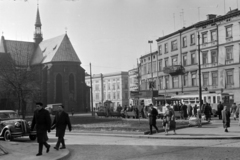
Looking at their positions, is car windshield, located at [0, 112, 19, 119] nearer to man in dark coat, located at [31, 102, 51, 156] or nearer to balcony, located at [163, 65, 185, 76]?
man in dark coat, located at [31, 102, 51, 156]

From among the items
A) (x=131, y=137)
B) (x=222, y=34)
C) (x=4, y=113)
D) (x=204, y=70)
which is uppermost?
(x=222, y=34)

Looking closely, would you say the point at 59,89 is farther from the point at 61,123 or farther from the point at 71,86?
the point at 61,123

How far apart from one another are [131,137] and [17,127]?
6.62m

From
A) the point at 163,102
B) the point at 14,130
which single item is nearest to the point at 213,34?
the point at 163,102

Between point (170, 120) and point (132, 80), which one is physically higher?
point (132, 80)

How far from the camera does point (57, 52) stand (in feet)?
254

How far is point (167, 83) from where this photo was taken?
56.4 m

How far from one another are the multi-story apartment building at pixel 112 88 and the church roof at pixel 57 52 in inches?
954

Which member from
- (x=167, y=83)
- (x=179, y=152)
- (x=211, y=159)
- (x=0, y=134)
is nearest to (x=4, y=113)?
(x=0, y=134)

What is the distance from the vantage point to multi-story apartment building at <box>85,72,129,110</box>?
103 metres

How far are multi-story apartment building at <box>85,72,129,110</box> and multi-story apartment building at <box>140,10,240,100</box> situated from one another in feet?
139

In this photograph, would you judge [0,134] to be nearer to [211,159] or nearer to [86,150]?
[86,150]

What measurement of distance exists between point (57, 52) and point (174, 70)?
1413 inches

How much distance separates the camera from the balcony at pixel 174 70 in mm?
51688
